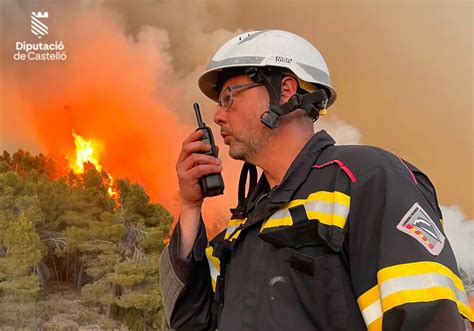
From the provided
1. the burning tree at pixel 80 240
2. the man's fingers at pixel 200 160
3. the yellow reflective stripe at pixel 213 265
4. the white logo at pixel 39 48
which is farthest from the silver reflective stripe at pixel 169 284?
the white logo at pixel 39 48

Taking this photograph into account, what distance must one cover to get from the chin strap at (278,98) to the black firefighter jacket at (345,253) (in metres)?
Answer: 0.15

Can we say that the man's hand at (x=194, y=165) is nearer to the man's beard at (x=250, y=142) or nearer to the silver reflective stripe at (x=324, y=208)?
the man's beard at (x=250, y=142)

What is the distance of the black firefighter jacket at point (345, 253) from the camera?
102 cm

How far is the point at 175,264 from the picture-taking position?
1757mm

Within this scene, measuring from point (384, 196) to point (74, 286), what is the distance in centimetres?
577

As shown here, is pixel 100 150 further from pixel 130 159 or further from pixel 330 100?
pixel 330 100

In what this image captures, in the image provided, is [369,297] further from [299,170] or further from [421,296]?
[299,170]

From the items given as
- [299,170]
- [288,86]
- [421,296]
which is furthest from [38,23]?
[421,296]

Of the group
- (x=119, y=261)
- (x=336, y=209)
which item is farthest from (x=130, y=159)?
(x=336, y=209)

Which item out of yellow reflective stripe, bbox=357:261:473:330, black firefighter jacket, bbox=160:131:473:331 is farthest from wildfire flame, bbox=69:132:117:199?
yellow reflective stripe, bbox=357:261:473:330

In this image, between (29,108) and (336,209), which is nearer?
(336,209)

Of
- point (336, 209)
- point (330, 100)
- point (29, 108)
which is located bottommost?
point (336, 209)

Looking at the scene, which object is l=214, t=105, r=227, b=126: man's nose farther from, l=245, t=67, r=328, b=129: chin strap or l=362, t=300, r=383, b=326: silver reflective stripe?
l=362, t=300, r=383, b=326: silver reflective stripe

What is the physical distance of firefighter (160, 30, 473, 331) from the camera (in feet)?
3.45
